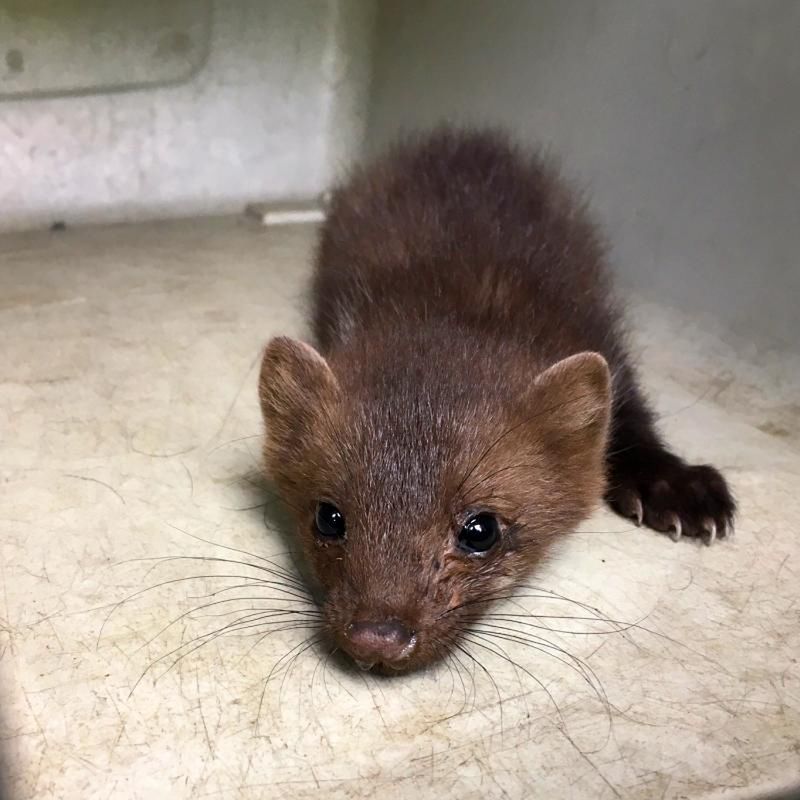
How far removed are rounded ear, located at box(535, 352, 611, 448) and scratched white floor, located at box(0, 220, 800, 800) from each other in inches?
16.9

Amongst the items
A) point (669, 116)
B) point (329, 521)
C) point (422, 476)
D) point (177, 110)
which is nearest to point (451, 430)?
point (422, 476)

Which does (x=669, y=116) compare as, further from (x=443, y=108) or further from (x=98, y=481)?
(x=98, y=481)

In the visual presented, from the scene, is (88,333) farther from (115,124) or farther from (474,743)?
(474,743)

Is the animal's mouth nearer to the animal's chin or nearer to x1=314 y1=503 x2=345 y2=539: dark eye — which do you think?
the animal's chin

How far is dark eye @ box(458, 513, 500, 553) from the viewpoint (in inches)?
83.9

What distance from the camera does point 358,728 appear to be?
1956 mm

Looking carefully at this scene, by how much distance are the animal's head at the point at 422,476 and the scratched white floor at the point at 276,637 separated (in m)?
0.19

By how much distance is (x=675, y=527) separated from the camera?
2.66 meters

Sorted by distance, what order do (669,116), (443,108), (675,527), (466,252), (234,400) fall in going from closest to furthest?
(675,527) → (466,252) → (234,400) → (669,116) → (443,108)

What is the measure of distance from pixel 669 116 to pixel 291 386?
2.30 m

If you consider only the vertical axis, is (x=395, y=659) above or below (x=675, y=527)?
above

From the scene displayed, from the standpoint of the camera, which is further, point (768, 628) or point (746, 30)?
point (746, 30)

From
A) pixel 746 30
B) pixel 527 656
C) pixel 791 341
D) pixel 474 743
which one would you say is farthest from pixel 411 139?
pixel 474 743

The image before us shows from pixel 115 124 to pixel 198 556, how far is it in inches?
128
